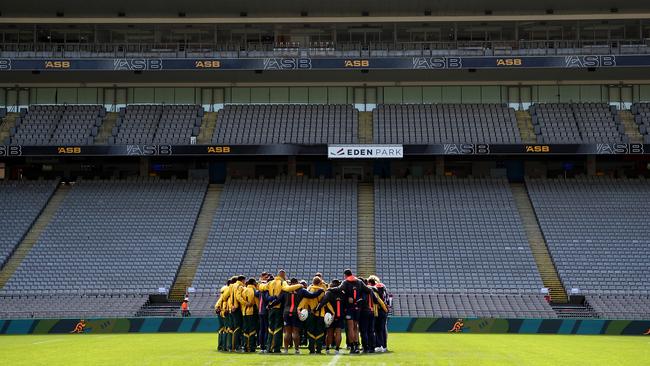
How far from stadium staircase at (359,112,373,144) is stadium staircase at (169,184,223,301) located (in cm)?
940

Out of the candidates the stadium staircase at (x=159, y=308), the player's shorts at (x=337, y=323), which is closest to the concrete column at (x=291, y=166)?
the stadium staircase at (x=159, y=308)

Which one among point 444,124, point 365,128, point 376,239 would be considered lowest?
point 376,239

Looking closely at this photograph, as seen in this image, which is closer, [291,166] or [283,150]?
[283,150]

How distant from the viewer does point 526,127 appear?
5881 cm

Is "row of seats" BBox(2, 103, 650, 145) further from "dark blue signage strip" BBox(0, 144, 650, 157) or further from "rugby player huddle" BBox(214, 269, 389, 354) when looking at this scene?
"rugby player huddle" BBox(214, 269, 389, 354)

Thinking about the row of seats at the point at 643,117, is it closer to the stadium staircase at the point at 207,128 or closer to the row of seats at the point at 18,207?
the stadium staircase at the point at 207,128

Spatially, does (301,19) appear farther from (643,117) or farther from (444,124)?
(643,117)

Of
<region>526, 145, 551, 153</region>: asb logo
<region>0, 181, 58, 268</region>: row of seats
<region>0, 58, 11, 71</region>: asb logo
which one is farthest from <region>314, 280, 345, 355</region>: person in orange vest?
<region>0, 58, 11, 71</region>: asb logo

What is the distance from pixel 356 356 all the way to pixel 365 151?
33630mm

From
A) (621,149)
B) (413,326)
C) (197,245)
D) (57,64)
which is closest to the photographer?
(413,326)

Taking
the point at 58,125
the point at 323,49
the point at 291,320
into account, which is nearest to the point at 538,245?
the point at 323,49

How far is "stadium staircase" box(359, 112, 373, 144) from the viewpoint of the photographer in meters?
57.9

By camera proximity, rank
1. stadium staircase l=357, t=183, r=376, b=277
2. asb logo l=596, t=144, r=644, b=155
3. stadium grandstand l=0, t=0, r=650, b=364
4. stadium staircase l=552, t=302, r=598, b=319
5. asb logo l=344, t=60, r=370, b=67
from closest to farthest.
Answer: stadium staircase l=552, t=302, r=598, b=319, stadium staircase l=357, t=183, r=376, b=277, stadium grandstand l=0, t=0, r=650, b=364, asb logo l=596, t=144, r=644, b=155, asb logo l=344, t=60, r=370, b=67

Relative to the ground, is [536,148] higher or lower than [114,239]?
higher
